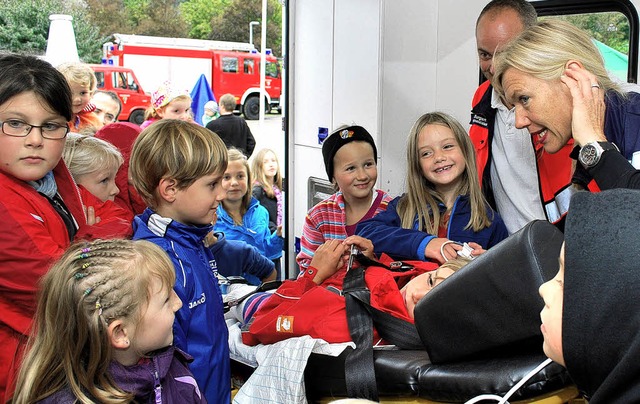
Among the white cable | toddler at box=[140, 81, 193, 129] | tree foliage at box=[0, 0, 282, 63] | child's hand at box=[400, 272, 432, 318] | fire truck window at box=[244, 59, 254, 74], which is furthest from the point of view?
tree foliage at box=[0, 0, 282, 63]

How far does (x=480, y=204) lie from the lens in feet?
11.2

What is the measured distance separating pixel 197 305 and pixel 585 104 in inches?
60.4

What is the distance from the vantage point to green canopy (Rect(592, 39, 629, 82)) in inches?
158

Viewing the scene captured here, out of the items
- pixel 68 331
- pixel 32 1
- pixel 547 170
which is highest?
pixel 32 1

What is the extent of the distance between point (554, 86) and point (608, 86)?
0.60 feet

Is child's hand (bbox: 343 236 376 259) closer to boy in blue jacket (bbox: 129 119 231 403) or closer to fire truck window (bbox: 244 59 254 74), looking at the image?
boy in blue jacket (bbox: 129 119 231 403)

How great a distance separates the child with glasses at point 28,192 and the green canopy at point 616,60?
2.67 m

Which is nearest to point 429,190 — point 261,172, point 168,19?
point 261,172

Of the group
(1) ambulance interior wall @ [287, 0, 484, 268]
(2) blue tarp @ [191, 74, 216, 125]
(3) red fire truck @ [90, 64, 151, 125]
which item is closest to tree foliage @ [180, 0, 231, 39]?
(3) red fire truck @ [90, 64, 151, 125]

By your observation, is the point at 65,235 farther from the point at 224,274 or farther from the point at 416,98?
the point at 416,98

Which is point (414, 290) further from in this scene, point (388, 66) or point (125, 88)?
point (125, 88)

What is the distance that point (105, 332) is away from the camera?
7.58ft

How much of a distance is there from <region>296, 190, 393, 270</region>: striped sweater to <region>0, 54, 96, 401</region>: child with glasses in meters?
1.40

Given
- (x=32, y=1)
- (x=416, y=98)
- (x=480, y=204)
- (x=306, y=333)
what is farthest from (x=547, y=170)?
(x=32, y=1)
